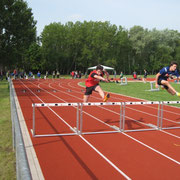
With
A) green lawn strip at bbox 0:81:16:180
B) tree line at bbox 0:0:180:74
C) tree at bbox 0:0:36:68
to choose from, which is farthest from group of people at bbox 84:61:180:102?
tree line at bbox 0:0:180:74

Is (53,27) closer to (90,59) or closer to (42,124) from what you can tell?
(90,59)

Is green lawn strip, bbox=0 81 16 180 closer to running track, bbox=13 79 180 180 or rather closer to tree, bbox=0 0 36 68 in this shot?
running track, bbox=13 79 180 180

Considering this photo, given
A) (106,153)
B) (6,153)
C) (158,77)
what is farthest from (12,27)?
(106,153)

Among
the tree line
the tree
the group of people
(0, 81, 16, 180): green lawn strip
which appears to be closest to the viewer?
(0, 81, 16, 180): green lawn strip

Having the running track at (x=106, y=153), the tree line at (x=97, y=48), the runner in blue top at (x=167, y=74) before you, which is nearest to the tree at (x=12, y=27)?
the tree line at (x=97, y=48)

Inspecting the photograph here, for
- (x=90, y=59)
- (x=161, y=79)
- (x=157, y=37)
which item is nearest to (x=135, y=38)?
(x=157, y=37)

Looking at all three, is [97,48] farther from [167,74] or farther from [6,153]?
[6,153]

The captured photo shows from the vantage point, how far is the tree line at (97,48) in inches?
2389

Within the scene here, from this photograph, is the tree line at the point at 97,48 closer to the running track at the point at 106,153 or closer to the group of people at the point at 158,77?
the group of people at the point at 158,77

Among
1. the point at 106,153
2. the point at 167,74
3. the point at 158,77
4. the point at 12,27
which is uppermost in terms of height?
the point at 12,27

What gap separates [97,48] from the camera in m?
64.8

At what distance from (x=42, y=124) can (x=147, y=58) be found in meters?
68.0

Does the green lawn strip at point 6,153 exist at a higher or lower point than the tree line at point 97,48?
lower

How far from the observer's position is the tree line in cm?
6069
